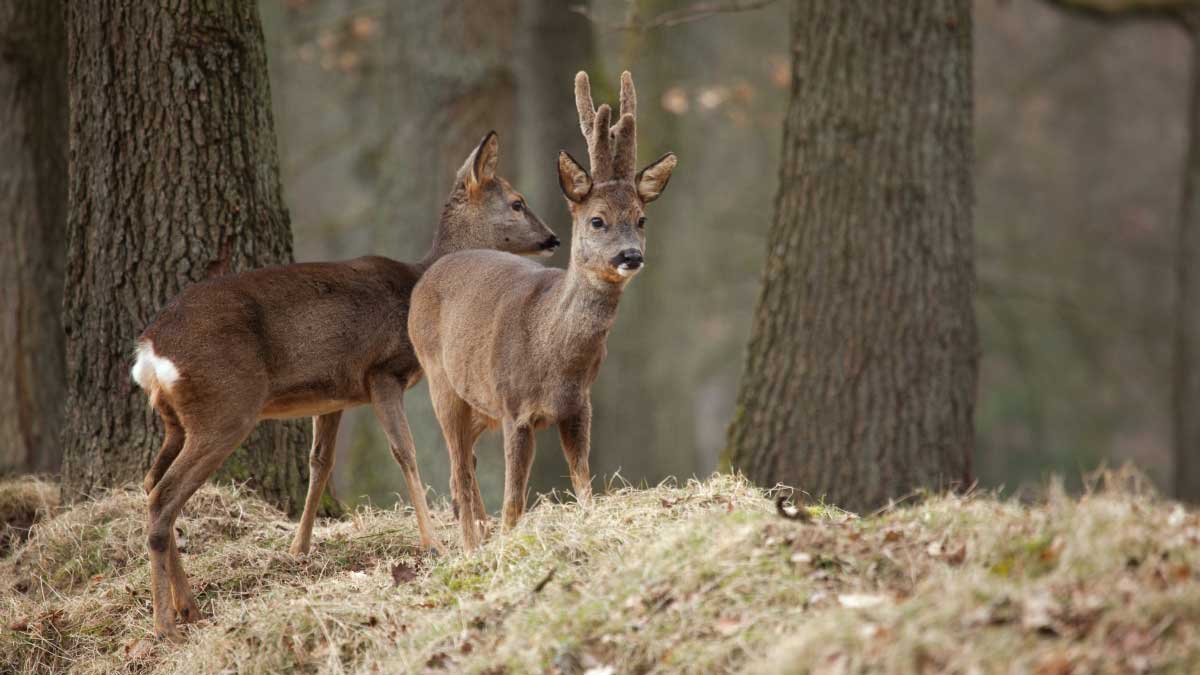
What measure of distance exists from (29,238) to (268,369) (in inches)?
138

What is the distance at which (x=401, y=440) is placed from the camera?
6.79m

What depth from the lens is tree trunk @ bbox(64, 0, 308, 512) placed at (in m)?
7.46

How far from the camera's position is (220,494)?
23.8ft

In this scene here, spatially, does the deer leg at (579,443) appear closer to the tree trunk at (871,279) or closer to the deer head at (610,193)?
the deer head at (610,193)

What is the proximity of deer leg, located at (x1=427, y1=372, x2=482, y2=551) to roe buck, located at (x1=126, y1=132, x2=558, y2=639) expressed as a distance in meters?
0.19

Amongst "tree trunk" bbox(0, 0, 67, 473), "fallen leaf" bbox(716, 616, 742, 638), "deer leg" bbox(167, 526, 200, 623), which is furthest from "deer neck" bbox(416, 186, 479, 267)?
"fallen leaf" bbox(716, 616, 742, 638)

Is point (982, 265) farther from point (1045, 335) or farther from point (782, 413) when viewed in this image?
point (782, 413)

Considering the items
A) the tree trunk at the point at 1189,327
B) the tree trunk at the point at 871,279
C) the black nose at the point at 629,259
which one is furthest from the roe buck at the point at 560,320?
the tree trunk at the point at 1189,327

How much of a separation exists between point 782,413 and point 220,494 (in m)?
3.54

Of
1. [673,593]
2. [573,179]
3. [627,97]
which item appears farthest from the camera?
[627,97]

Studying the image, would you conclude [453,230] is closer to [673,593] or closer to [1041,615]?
[673,593]

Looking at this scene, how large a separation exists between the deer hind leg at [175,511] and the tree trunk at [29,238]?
130 inches

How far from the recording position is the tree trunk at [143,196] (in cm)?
746

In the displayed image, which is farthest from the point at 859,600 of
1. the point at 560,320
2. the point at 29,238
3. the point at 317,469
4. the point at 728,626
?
the point at 29,238
